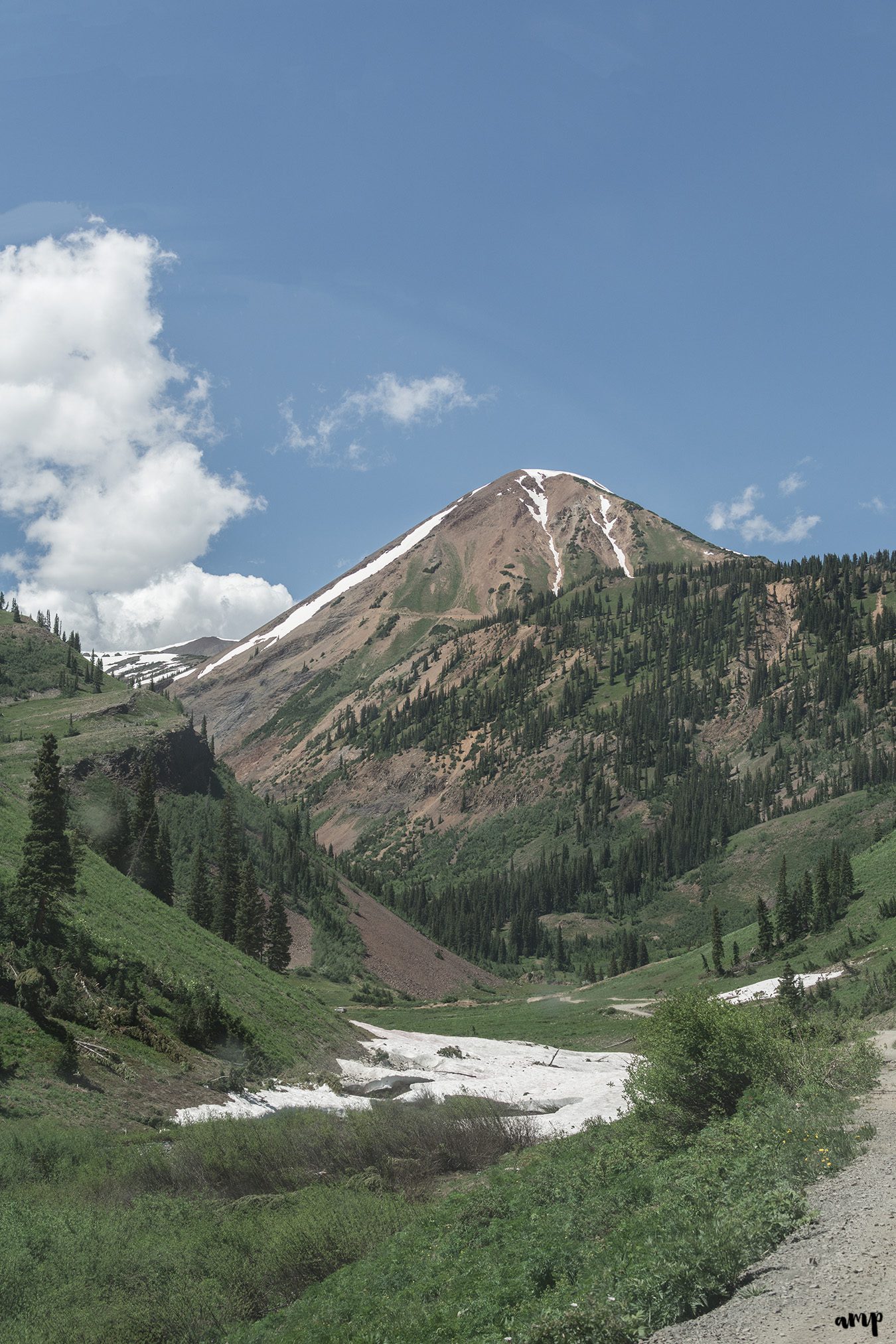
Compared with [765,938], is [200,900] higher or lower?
higher

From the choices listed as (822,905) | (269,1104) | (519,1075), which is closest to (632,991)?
(822,905)

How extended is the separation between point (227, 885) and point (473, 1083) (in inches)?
1843

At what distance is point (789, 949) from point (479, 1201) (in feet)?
192

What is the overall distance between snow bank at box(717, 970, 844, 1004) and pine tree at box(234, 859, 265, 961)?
38010mm

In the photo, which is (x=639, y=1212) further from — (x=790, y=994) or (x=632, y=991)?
(x=632, y=991)

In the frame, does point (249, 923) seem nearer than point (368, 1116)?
Result: No

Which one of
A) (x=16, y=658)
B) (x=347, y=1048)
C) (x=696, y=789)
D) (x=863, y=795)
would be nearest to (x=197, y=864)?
(x=347, y=1048)

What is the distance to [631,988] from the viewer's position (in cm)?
8388

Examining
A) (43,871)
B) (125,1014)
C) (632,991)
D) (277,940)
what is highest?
(43,871)

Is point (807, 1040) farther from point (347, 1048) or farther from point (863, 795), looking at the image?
point (863, 795)

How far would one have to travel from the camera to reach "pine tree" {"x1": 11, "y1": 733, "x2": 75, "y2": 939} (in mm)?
30250

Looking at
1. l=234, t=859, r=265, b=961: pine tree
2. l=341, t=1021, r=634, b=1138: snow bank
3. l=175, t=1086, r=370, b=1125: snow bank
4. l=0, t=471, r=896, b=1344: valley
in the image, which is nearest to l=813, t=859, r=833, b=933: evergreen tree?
l=0, t=471, r=896, b=1344: valley

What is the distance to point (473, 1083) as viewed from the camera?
116 feet

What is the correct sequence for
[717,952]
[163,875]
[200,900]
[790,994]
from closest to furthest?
1. [790,994]
2. [163,875]
3. [200,900]
4. [717,952]
